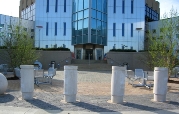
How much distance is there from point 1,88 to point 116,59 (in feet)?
82.3

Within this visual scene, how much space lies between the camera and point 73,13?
4450 cm

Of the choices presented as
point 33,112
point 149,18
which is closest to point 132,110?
point 33,112

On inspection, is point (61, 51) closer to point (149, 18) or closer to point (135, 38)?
point (135, 38)

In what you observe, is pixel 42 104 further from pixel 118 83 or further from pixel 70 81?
pixel 118 83

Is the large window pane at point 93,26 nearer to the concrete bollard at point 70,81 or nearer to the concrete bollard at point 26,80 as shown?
the concrete bollard at point 26,80

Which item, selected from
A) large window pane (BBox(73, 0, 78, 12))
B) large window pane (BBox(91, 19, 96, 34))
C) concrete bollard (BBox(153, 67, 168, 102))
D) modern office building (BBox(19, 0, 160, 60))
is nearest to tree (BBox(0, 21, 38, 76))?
concrete bollard (BBox(153, 67, 168, 102))

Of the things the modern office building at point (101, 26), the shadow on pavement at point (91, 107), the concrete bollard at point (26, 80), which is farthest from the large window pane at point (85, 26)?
the shadow on pavement at point (91, 107)

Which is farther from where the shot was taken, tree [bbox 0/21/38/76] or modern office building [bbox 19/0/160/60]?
modern office building [bbox 19/0/160/60]

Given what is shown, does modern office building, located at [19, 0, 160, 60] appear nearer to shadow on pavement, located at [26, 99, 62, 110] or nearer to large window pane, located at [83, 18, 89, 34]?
large window pane, located at [83, 18, 89, 34]

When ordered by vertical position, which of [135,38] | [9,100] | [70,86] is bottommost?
[9,100]

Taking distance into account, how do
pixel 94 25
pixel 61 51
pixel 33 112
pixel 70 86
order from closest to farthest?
1. pixel 33 112
2. pixel 70 86
3. pixel 61 51
4. pixel 94 25

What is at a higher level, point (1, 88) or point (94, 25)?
point (94, 25)

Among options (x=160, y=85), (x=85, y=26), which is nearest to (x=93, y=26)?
(x=85, y=26)

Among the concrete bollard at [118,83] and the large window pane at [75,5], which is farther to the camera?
the large window pane at [75,5]
